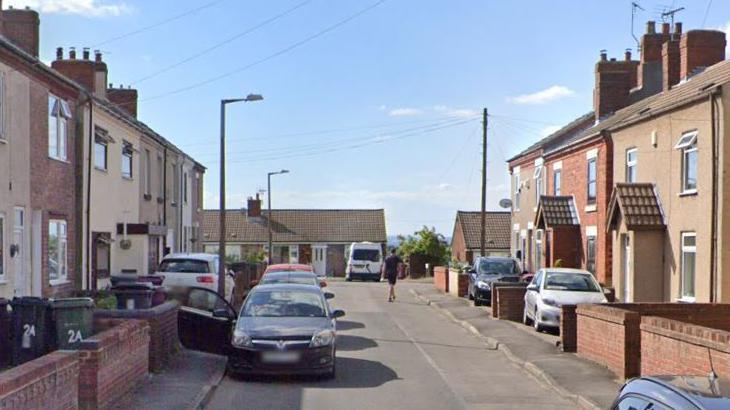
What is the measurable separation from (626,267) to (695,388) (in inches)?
813

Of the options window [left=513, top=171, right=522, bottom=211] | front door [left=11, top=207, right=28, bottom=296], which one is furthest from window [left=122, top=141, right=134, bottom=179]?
window [left=513, top=171, right=522, bottom=211]

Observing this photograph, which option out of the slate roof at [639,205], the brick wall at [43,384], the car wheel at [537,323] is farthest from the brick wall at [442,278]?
the brick wall at [43,384]

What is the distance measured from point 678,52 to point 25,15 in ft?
58.5

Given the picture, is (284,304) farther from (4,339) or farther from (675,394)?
(675,394)

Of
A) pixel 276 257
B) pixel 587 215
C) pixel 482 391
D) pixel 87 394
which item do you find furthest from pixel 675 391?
pixel 276 257

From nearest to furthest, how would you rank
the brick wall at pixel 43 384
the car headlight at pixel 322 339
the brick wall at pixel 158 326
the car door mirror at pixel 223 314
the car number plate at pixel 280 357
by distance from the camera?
the brick wall at pixel 43 384 → the brick wall at pixel 158 326 → the car number plate at pixel 280 357 → the car headlight at pixel 322 339 → the car door mirror at pixel 223 314

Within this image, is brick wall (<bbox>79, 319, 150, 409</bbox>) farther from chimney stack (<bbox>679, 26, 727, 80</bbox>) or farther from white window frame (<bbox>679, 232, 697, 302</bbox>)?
chimney stack (<bbox>679, 26, 727, 80</bbox>)

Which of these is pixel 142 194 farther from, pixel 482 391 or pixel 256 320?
pixel 482 391

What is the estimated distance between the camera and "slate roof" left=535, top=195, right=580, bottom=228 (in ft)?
101

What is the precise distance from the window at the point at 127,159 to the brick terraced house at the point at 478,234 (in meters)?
37.7

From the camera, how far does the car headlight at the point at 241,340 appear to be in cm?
1329

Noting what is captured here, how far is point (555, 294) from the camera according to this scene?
2080 centimetres

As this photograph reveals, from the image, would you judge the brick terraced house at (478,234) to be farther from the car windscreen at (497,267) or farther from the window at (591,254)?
the window at (591,254)

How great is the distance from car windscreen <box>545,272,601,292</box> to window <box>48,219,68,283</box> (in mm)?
11424
